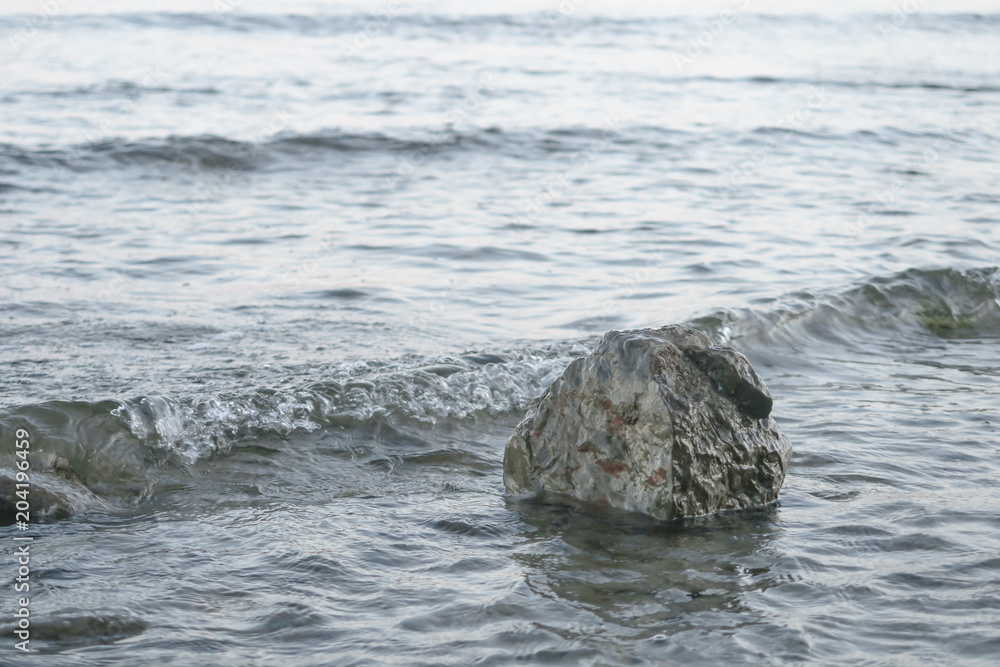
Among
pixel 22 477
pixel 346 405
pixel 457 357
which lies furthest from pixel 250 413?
pixel 457 357

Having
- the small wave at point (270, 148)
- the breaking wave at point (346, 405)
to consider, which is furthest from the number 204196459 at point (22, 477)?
the small wave at point (270, 148)

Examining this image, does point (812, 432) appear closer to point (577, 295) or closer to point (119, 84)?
point (577, 295)

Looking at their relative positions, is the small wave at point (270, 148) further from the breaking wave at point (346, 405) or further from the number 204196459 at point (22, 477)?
the number 204196459 at point (22, 477)

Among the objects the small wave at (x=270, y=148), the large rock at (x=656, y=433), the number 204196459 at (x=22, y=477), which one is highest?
the small wave at (x=270, y=148)

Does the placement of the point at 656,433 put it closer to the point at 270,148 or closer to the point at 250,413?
the point at 250,413

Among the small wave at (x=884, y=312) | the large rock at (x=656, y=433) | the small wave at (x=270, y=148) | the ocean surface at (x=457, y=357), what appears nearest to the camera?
the ocean surface at (x=457, y=357)

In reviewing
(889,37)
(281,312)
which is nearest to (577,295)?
(281,312)

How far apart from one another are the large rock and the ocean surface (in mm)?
119

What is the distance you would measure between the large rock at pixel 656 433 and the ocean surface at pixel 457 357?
12cm

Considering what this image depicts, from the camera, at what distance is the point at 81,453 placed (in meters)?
4.50

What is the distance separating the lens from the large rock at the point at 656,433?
383cm

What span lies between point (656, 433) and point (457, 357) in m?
2.16

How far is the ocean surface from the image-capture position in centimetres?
314

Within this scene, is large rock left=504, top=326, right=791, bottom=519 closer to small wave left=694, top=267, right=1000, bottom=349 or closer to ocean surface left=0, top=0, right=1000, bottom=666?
ocean surface left=0, top=0, right=1000, bottom=666
